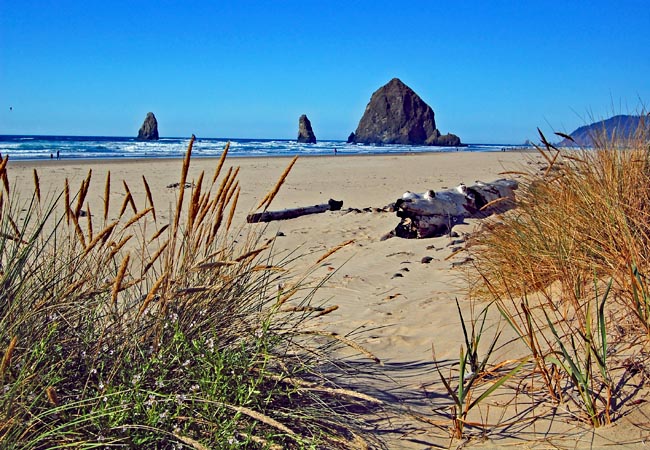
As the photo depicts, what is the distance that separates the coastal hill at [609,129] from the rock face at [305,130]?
87945mm

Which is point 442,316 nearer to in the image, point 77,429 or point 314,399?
point 314,399

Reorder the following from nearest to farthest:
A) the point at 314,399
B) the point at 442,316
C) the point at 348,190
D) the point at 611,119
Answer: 1. the point at 314,399
2. the point at 442,316
3. the point at 611,119
4. the point at 348,190

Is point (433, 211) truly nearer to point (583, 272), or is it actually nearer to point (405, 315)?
point (405, 315)

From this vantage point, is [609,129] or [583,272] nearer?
[583,272]

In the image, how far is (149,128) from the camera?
265 feet

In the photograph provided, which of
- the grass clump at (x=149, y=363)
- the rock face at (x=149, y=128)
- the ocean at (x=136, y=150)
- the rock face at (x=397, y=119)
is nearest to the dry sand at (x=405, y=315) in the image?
the grass clump at (x=149, y=363)

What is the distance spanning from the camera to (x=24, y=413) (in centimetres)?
198

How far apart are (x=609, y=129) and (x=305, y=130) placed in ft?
290

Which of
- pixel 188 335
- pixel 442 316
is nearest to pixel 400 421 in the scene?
pixel 188 335

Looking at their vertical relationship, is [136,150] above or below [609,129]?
below

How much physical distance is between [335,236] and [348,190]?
6103 millimetres

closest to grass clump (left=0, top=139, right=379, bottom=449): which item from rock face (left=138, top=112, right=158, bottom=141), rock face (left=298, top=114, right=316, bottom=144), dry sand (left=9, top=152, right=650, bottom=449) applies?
dry sand (left=9, top=152, right=650, bottom=449)

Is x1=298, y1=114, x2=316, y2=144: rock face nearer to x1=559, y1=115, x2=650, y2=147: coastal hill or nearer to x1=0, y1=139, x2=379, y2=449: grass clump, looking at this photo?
x1=559, y1=115, x2=650, y2=147: coastal hill

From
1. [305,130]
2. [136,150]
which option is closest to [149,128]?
[305,130]
